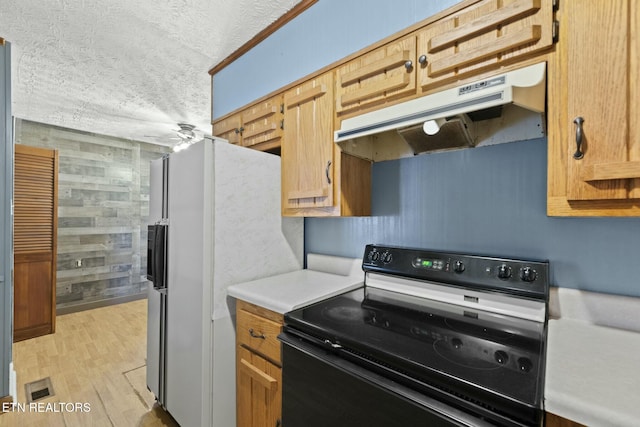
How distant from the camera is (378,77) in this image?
1.32 m

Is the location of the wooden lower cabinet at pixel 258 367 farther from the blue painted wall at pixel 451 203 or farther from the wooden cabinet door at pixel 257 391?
the blue painted wall at pixel 451 203

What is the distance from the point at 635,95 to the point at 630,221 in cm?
48

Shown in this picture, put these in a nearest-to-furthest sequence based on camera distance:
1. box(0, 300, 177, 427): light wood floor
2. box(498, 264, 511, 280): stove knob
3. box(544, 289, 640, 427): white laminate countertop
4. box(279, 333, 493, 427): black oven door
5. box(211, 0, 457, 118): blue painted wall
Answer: box(544, 289, 640, 427): white laminate countertop
box(279, 333, 493, 427): black oven door
box(498, 264, 511, 280): stove knob
box(211, 0, 457, 118): blue painted wall
box(0, 300, 177, 427): light wood floor

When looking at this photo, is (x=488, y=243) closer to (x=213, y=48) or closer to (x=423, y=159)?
(x=423, y=159)

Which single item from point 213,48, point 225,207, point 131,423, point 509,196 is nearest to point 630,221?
point 509,196

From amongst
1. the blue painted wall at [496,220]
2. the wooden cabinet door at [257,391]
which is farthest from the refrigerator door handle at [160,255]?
the blue painted wall at [496,220]

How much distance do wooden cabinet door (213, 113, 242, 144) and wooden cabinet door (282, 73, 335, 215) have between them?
581 millimetres

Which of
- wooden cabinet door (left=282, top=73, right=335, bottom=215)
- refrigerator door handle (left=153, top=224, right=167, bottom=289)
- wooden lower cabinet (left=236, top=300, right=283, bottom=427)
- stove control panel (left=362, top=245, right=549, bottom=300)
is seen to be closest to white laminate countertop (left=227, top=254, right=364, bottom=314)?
wooden lower cabinet (left=236, top=300, right=283, bottom=427)

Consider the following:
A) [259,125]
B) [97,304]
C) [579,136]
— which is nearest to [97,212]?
[97,304]

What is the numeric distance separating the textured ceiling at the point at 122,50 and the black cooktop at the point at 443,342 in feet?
5.95

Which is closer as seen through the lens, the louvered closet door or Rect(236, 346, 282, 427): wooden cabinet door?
Rect(236, 346, 282, 427): wooden cabinet door

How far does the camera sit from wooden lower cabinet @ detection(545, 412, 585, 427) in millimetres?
639

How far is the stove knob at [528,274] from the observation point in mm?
1094

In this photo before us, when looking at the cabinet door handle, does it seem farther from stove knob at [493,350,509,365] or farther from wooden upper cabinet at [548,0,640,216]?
stove knob at [493,350,509,365]
